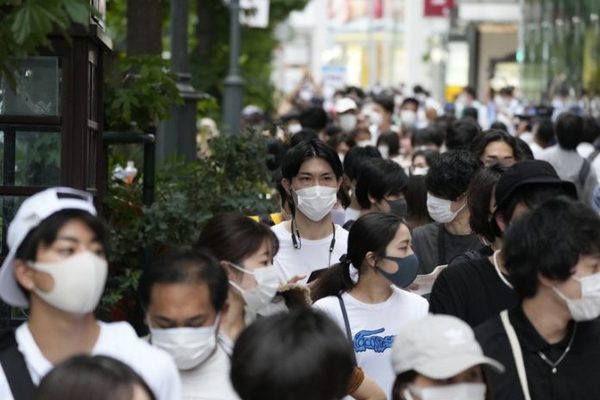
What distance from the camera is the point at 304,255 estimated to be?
30.0ft

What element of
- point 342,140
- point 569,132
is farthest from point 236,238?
point 342,140

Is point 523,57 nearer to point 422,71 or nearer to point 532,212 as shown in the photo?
point 422,71

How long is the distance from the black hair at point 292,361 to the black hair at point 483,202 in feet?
8.75

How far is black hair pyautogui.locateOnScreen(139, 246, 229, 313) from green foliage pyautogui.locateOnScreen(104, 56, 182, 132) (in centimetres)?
542

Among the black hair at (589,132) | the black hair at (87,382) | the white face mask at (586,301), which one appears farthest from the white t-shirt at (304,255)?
the black hair at (589,132)

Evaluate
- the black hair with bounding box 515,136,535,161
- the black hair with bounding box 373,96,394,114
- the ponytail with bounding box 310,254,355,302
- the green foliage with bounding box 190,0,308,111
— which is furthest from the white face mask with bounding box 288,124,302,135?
the ponytail with bounding box 310,254,355,302

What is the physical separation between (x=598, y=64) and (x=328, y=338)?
40606 mm

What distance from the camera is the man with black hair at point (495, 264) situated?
6.41 metres

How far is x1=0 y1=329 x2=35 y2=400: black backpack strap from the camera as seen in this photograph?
5.14 meters

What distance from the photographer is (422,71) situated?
283 ft

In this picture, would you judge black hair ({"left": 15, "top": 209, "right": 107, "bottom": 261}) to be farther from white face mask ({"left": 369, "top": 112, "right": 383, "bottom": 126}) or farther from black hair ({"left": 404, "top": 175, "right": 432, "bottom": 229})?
white face mask ({"left": 369, "top": 112, "right": 383, "bottom": 126})

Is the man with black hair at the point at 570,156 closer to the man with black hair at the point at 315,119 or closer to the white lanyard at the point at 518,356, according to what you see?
the man with black hair at the point at 315,119

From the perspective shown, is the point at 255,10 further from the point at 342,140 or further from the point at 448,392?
the point at 448,392

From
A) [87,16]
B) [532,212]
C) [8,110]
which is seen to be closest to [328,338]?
[532,212]
